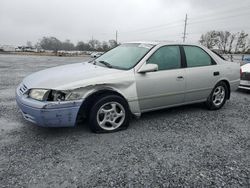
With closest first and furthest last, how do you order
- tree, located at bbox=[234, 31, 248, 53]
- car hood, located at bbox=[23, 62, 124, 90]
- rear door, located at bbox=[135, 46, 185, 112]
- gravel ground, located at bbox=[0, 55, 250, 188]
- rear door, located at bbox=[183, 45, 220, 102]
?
gravel ground, located at bbox=[0, 55, 250, 188] → car hood, located at bbox=[23, 62, 124, 90] → rear door, located at bbox=[135, 46, 185, 112] → rear door, located at bbox=[183, 45, 220, 102] → tree, located at bbox=[234, 31, 248, 53]

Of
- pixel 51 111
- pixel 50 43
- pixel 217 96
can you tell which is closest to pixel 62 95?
pixel 51 111

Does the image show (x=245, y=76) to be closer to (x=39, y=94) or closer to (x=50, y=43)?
(x=39, y=94)

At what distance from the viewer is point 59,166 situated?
247 centimetres

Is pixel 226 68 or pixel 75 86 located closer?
pixel 75 86

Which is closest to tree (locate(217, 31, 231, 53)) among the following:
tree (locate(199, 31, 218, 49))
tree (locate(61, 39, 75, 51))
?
tree (locate(199, 31, 218, 49))

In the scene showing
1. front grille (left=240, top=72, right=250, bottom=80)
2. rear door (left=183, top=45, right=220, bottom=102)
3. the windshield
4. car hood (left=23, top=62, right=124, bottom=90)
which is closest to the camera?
car hood (left=23, top=62, right=124, bottom=90)

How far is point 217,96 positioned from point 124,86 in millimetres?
2511

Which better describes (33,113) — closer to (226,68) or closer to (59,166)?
(59,166)

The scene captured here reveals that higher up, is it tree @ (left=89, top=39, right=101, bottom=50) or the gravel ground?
tree @ (left=89, top=39, right=101, bottom=50)

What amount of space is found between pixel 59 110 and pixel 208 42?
58.5 meters

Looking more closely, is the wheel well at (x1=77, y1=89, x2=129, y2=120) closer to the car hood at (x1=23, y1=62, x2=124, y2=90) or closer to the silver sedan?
the silver sedan

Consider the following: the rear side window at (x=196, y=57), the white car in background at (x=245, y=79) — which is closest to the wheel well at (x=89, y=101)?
the rear side window at (x=196, y=57)

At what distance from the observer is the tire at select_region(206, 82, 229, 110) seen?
4645mm

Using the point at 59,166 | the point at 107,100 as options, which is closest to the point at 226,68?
the point at 107,100
